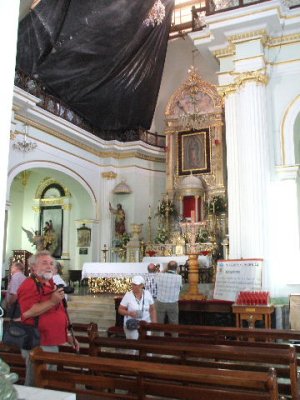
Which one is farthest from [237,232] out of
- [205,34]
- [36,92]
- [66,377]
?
[36,92]

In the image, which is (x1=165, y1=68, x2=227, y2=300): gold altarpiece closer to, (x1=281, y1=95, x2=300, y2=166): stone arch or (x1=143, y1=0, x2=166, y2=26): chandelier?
(x1=143, y1=0, x2=166, y2=26): chandelier

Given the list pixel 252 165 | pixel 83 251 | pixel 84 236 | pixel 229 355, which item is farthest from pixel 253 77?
pixel 83 251

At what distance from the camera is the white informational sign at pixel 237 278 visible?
24.2ft

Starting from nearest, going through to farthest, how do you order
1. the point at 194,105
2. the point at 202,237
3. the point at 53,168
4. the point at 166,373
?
the point at 166,373 < the point at 53,168 < the point at 202,237 < the point at 194,105

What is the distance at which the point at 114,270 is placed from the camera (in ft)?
32.3

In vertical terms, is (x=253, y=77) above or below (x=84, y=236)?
above

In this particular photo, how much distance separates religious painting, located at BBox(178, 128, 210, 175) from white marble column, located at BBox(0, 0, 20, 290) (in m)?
12.9

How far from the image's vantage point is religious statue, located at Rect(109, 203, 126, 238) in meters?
14.6

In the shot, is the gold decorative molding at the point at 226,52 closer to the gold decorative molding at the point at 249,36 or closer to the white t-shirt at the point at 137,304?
the gold decorative molding at the point at 249,36

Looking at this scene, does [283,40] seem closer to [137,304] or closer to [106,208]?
[137,304]

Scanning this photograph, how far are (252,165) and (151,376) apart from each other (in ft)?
20.9

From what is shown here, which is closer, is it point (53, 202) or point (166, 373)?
point (166, 373)

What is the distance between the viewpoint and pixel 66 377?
102 inches

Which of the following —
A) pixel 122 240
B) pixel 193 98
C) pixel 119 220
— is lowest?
pixel 122 240
